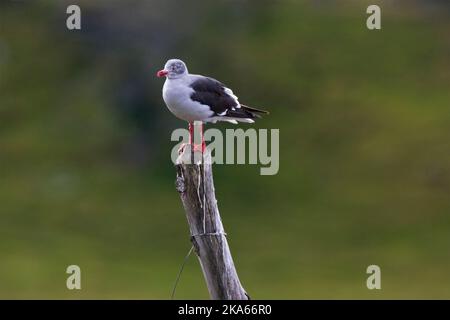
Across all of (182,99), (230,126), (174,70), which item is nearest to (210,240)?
(182,99)

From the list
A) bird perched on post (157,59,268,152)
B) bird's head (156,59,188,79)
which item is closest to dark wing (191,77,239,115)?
bird perched on post (157,59,268,152)

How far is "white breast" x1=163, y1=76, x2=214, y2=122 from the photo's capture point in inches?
506

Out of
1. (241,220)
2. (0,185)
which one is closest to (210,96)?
(241,220)

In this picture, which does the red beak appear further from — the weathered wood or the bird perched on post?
the weathered wood

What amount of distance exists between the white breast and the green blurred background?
1867 centimetres

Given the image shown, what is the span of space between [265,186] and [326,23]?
9.33m

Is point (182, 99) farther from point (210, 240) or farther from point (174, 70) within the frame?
point (210, 240)

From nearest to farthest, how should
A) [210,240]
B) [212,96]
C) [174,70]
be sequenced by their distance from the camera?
[210,240] → [174,70] → [212,96]

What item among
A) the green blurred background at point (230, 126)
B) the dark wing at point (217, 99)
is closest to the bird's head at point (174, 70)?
the dark wing at point (217, 99)

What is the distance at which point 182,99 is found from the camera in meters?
12.9

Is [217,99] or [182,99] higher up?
[217,99]

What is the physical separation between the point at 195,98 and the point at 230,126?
71.6ft

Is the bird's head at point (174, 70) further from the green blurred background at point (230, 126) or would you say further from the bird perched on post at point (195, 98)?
the green blurred background at point (230, 126)

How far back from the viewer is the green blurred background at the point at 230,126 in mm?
34219
